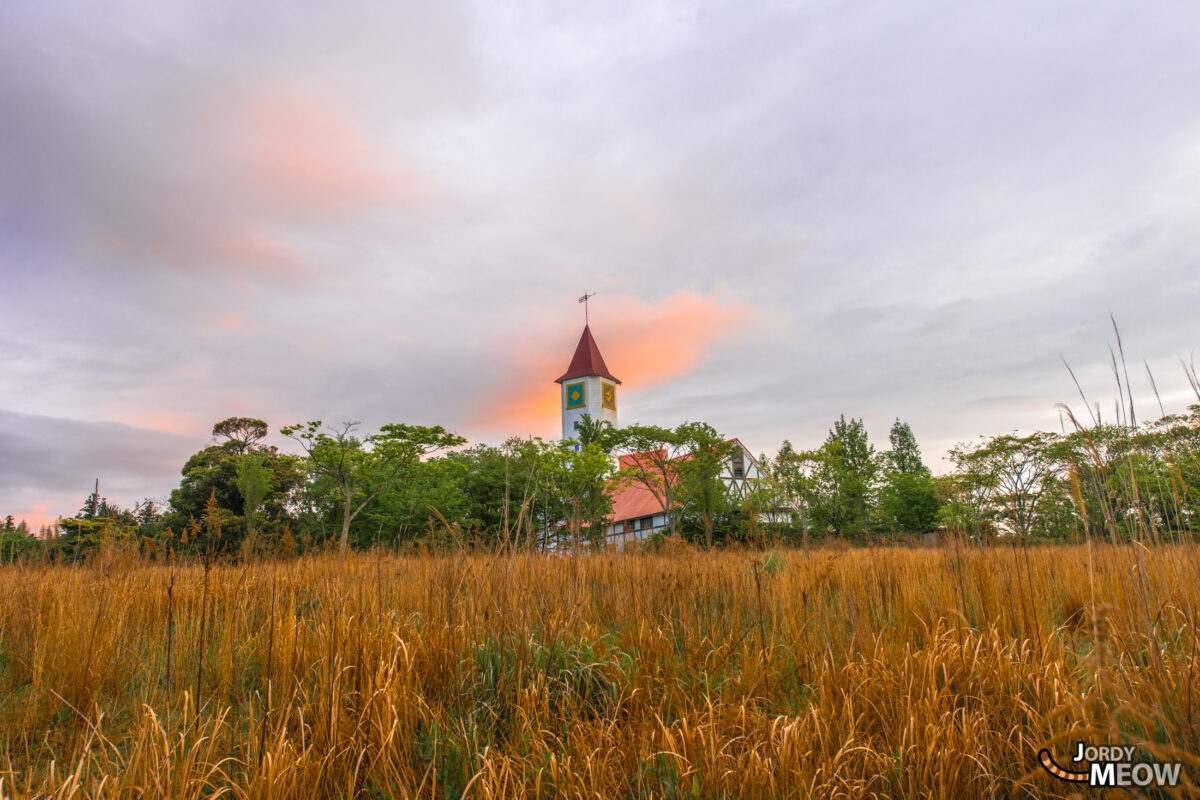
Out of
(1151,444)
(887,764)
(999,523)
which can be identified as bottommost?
(887,764)

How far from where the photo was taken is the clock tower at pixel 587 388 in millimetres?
57438

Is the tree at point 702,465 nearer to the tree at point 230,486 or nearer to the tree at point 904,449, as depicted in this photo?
the tree at point 230,486

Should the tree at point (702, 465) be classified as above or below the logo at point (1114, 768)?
above

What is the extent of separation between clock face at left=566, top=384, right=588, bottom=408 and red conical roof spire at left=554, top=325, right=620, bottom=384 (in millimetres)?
1124

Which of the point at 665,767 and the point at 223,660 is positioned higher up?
the point at 223,660

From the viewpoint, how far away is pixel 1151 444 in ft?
8.40

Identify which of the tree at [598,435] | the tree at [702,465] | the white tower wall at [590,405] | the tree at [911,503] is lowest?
the tree at [911,503]

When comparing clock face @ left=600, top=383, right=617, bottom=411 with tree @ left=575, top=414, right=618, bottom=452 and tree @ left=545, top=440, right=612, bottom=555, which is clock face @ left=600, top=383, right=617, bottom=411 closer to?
tree @ left=575, top=414, right=618, bottom=452

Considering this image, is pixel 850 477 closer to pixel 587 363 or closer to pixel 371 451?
pixel 371 451

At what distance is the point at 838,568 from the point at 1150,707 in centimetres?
325

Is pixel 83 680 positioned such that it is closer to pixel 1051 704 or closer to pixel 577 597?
pixel 577 597

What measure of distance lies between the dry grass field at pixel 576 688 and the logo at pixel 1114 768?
0.07m

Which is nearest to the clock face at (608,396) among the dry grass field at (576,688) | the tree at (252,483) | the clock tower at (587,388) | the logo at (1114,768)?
the clock tower at (587,388)

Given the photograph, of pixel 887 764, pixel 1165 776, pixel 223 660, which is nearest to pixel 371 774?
pixel 223 660
